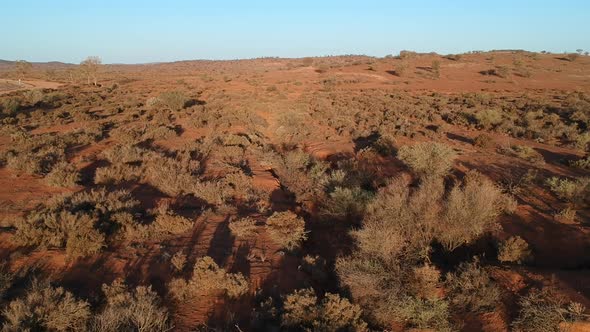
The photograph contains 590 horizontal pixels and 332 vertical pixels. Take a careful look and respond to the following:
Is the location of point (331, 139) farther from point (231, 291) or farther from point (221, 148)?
point (231, 291)

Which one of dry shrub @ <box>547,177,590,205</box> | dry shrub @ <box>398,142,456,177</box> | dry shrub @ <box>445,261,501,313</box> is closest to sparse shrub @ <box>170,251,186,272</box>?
dry shrub @ <box>445,261,501,313</box>

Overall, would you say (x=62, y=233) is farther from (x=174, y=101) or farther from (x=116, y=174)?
(x=174, y=101)

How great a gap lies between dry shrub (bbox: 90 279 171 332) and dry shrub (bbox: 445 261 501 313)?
4408mm

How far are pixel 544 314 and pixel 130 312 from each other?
5655mm

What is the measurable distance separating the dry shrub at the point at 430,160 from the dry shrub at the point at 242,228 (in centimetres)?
567

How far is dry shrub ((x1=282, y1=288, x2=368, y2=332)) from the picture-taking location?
520 cm

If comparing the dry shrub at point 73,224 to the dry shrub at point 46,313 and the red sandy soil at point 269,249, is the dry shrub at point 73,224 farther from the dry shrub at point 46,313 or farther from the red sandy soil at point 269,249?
the dry shrub at point 46,313

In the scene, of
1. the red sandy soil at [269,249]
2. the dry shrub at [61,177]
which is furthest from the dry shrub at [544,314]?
the dry shrub at [61,177]

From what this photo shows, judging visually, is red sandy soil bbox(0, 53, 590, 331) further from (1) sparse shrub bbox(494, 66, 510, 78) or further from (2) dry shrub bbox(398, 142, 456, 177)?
(1) sparse shrub bbox(494, 66, 510, 78)

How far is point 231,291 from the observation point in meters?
6.05

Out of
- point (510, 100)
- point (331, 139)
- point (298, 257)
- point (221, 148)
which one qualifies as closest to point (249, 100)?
point (331, 139)

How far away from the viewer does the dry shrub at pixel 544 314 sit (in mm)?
4988

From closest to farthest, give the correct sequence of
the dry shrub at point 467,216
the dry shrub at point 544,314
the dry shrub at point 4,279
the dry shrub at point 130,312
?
the dry shrub at point 130,312
the dry shrub at point 544,314
the dry shrub at point 4,279
the dry shrub at point 467,216

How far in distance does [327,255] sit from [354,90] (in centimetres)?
2776
